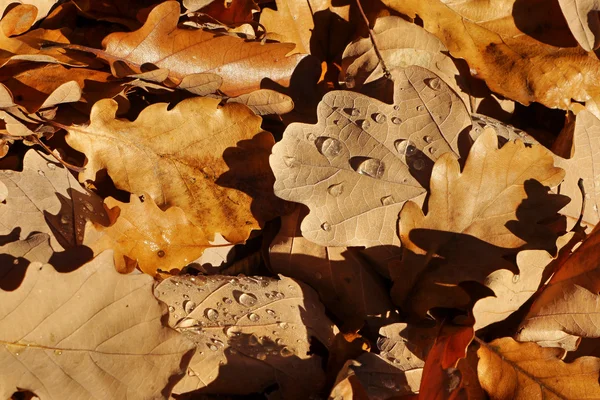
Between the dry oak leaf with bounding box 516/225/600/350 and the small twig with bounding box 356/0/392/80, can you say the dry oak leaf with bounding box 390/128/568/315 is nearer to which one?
the dry oak leaf with bounding box 516/225/600/350

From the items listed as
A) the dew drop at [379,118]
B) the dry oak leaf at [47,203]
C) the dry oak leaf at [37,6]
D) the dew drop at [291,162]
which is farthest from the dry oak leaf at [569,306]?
the dry oak leaf at [37,6]

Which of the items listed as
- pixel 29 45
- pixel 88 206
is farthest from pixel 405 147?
pixel 29 45

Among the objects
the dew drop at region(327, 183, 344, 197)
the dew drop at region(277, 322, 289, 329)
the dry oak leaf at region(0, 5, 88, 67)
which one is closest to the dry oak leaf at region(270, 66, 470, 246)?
the dew drop at region(327, 183, 344, 197)

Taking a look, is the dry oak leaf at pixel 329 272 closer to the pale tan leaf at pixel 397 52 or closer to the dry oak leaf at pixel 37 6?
the pale tan leaf at pixel 397 52

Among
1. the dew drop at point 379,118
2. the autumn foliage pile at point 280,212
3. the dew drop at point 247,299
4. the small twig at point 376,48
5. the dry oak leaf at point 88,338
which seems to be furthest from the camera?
the small twig at point 376,48

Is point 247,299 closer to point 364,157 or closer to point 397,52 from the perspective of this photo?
point 364,157

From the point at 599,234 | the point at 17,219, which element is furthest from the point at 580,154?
the point at 17,219

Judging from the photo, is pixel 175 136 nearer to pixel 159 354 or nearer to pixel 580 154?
pixel 159 354
